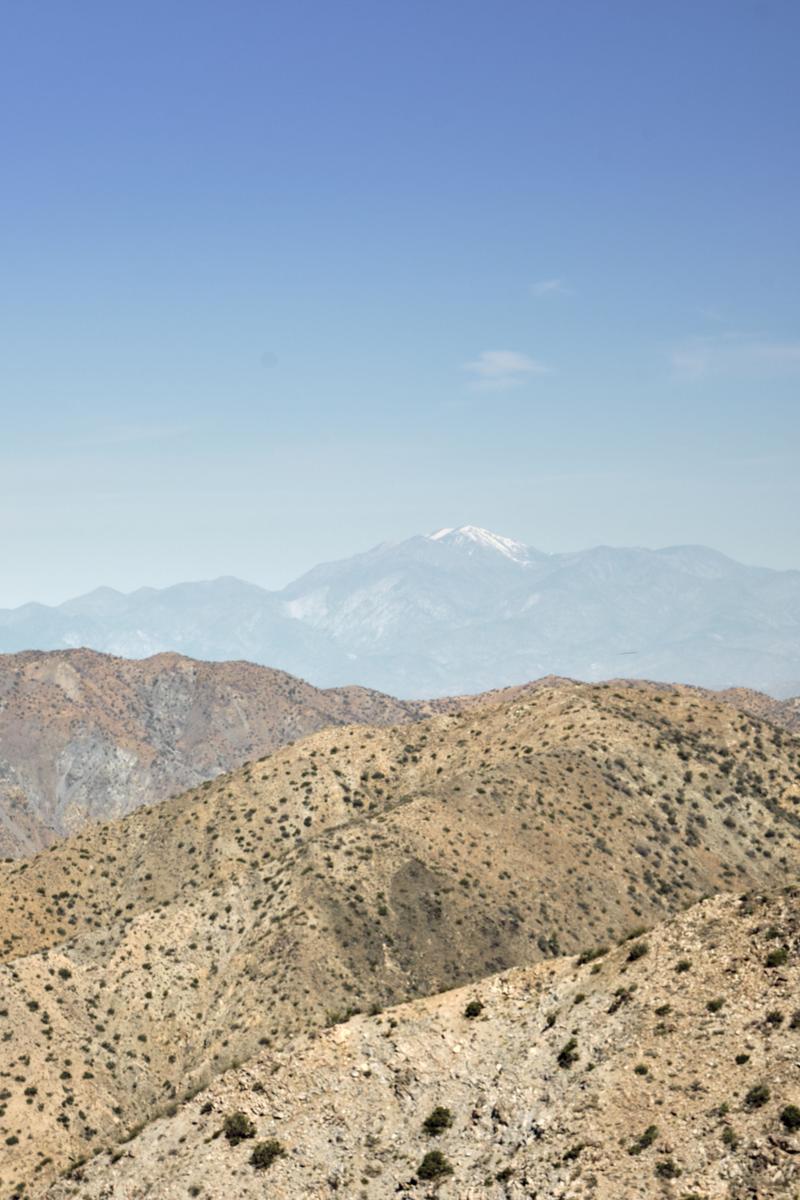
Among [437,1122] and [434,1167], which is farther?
[437,1122]

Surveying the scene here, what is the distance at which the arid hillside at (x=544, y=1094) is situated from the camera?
36.6 metres

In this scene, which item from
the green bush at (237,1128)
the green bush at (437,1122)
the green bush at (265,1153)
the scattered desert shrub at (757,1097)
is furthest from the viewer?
the green bush at (237,1128)

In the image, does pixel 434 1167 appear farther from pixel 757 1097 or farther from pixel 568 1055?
pixel 757 1097

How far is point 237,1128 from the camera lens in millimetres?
45219

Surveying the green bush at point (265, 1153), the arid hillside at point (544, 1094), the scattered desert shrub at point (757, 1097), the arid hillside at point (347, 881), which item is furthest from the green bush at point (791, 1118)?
the arid hillside at point (347, 881)

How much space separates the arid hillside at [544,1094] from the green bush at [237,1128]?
13cm

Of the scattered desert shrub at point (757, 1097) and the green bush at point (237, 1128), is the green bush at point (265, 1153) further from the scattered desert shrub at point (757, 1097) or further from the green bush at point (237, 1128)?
the scattered desert shrub at point (757, 1097)

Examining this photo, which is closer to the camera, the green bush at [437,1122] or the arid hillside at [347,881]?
the green bush at [437,1122]

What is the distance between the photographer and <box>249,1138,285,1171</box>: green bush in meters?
43.3

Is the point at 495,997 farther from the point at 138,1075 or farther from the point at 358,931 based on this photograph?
the point at 138,1075

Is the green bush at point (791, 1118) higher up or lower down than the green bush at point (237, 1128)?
higher up

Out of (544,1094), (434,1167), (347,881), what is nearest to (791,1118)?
Answer: (544,1094)

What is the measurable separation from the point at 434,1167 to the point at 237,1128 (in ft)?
30.0

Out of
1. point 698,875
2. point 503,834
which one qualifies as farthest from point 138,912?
point 698,875
